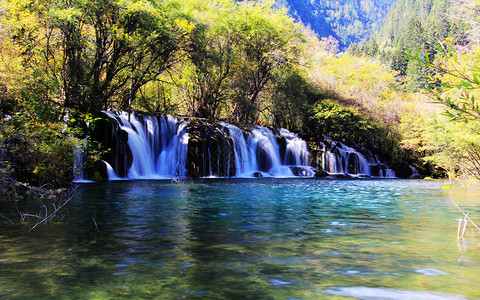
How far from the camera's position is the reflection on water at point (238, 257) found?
414 centimetres

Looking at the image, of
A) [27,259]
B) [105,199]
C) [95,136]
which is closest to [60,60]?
[95,136]

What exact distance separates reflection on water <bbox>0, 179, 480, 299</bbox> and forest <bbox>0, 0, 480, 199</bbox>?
2159 mm

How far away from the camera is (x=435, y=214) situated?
10438mm

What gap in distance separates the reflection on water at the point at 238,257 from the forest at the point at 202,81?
2.16 metres

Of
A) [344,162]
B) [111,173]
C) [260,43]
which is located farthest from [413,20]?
[111,173]

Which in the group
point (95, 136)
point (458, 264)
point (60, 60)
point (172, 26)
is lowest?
point (458, 264)

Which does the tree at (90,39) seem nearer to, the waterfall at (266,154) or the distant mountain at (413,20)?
the waterfall at (266,154)

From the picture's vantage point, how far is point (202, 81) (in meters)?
35.3

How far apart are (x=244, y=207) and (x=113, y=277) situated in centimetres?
685

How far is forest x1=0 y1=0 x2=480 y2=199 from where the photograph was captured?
12938 mm

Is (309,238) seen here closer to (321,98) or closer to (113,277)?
(113,277)

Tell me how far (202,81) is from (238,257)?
102 ft

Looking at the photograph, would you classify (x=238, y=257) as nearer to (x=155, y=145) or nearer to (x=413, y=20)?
(x=155, y=145)

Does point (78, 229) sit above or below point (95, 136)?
below
